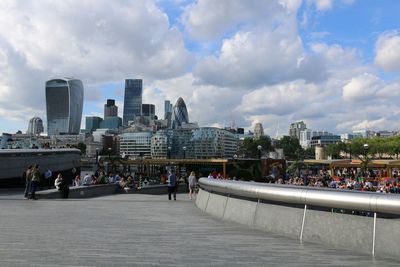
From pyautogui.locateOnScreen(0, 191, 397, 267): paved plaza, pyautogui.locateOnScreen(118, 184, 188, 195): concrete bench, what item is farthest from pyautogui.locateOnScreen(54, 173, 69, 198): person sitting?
pyautogui.locateOnScreen(0, 191, 397, 267): paved plaza

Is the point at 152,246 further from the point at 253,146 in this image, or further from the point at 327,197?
the point at 253,146

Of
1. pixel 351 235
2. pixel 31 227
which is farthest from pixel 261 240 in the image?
pixel 31 227

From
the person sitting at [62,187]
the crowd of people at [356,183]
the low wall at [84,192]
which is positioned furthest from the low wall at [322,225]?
the low wall at [84,192]

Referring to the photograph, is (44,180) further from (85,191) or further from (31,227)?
(31,227)

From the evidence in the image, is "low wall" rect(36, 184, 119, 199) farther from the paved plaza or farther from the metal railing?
the metal railing

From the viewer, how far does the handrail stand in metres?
6.68

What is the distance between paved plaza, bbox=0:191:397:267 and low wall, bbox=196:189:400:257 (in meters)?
0.23

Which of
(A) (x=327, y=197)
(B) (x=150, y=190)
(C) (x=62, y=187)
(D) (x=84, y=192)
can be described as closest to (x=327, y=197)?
(A) (x=327, y=197)

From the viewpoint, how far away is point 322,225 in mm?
7953

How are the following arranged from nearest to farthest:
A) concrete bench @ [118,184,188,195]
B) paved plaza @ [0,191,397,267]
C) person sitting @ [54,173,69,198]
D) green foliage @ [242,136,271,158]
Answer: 1. paved plaza @ [0,191,397,267]
2. person sitting @ [54,173,69,198]
3. concrete bench @ [118,184,188,195]
4. green foliage @ [242,136,271,158]

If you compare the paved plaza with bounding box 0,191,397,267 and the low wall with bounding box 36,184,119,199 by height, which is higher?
the paved plaza with bounding box 0,191,397,267

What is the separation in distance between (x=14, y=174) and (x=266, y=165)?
20185mm

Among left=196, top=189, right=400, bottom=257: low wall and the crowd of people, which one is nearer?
left=196, top=189, right=400, bottom=257: low wall

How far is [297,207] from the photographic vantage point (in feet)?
28.6
